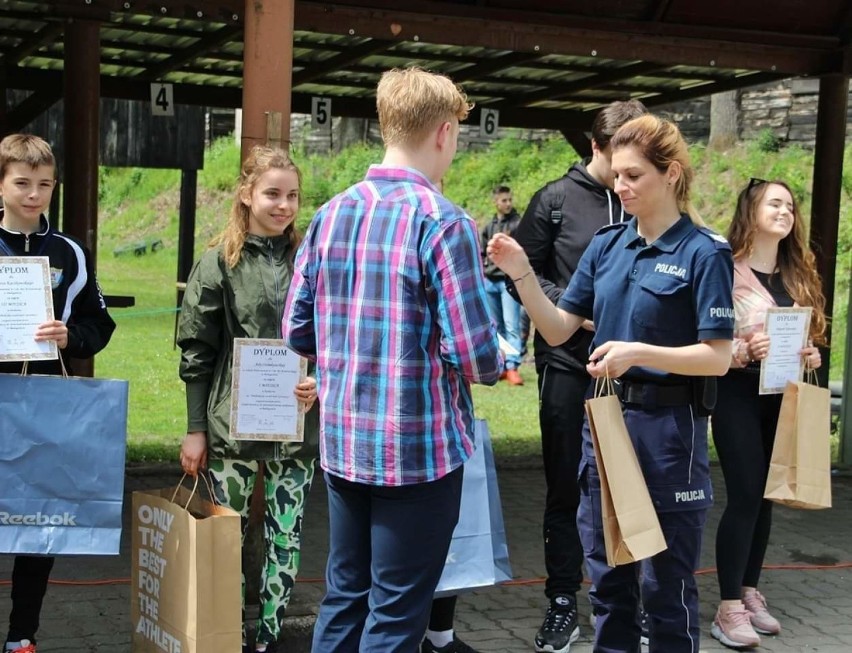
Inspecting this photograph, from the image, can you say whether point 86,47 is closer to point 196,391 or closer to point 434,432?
point 196,391

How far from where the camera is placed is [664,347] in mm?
3584

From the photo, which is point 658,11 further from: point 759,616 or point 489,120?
point 759,616

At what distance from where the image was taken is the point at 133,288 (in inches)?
889

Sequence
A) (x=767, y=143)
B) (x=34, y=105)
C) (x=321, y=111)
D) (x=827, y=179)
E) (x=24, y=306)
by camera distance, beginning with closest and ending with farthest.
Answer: (x=24, y=306), (x=827, y=179), (x=34, y=105), (x=321, y=111), (x=767, y=143)

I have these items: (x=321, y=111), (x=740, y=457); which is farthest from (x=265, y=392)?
(x=321, y=111)

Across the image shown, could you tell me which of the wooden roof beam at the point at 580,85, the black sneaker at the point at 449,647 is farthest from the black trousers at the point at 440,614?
the wooden roof beam at the point at 580,85

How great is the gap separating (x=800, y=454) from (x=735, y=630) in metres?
0.79

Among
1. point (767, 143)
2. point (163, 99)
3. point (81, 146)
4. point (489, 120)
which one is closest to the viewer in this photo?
point (81, 146)

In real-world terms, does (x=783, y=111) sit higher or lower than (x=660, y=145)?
higher

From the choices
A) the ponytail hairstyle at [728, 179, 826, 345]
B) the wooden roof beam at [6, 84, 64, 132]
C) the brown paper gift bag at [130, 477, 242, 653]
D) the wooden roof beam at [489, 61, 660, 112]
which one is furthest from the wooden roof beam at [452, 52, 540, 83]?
the brown paper gift bag at [130, 477, 242, 653]

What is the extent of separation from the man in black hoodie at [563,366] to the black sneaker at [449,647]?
0.32m

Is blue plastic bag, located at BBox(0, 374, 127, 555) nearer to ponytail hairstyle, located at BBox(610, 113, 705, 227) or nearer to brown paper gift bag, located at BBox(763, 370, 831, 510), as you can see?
ponytail hairstyle, located at BBox(610, 113, 705, 227)

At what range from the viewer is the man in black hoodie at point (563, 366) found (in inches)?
183

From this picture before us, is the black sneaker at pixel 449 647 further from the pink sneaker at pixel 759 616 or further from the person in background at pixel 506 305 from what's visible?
the person in background at pixel 506 305
